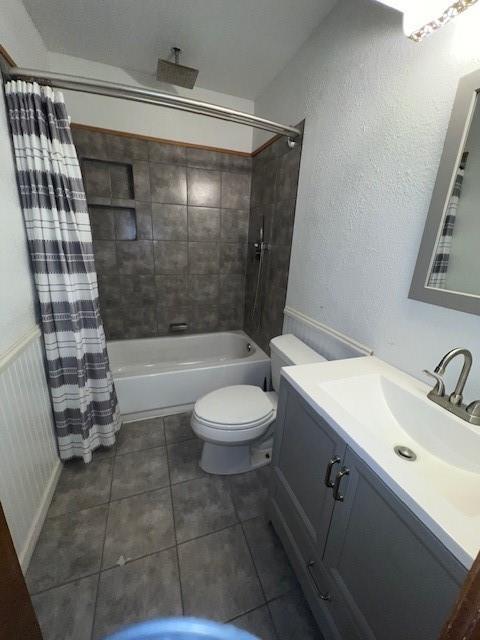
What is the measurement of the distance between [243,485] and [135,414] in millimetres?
967

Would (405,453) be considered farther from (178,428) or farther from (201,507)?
(178,428)

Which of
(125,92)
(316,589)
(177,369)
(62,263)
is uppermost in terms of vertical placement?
(125,92)

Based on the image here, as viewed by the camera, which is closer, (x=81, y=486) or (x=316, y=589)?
(x=316, y=589)

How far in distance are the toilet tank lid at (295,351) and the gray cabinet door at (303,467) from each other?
41 cm

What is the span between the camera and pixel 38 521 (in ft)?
4.01

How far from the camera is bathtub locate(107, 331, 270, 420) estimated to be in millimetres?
1936

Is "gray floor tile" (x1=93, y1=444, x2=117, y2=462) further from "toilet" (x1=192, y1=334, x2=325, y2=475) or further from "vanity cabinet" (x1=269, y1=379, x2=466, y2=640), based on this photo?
"vanity cabinet" (x1=269, y1=379, x2=466, y2=640)

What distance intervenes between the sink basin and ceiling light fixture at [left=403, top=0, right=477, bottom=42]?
1.15 metres

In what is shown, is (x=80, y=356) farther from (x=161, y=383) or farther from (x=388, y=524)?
(x=388, y=524)

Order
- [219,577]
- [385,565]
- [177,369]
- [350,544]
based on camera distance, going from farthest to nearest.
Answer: [177,369] → [219,577] → [350,544] → [385,565]

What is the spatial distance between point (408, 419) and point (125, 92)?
1915 millimetres

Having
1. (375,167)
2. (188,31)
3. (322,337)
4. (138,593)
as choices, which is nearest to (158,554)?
(138,593)

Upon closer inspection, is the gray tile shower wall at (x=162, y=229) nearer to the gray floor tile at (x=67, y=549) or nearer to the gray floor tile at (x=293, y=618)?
the gray floor tile at (x=67, y=549)

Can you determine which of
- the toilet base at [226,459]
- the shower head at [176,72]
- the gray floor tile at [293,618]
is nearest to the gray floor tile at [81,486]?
the toilet base at [226,459]
